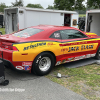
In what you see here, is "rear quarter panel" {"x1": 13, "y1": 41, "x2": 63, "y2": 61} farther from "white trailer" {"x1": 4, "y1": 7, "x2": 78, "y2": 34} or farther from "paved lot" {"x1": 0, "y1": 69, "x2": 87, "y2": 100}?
"white trailer" {"x1": 4, "y1": 7, "x2": 78, "y2": 34}

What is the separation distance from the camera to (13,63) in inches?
142

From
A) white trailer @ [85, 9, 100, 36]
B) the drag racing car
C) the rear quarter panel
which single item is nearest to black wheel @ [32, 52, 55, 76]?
the drag racing car

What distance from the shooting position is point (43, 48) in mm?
3947

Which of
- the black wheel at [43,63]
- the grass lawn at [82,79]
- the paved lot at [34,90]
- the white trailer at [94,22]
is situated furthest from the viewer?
the white trailer at [94,22]

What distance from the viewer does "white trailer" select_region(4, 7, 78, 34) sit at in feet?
28.7

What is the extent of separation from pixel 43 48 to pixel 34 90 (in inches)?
47.9

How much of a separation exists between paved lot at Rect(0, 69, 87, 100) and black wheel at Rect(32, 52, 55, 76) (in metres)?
0.22

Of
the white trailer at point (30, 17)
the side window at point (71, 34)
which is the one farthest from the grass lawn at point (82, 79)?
the white trailer at point (30, 17)

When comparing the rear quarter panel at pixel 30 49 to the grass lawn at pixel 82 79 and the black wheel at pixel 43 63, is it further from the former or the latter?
the grass lawn at pixel 82 79

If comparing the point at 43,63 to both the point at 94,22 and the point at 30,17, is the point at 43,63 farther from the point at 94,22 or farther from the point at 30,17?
the point at 94,22

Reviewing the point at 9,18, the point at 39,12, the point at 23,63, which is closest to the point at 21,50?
the point at 23,63

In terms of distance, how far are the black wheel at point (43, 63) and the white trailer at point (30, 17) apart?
5.20m

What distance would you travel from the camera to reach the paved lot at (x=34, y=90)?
10.0ft

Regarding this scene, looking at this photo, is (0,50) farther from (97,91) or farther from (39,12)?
(39,12)
